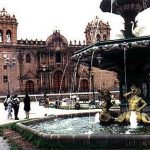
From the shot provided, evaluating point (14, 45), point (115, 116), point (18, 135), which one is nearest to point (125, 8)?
point (115, 116)

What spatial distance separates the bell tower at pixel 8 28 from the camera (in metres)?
61.6

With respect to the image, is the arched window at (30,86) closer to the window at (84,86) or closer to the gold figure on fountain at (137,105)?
the window at (84,86)

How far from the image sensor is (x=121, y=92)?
42.2 feet

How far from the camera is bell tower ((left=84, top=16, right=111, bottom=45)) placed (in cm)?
6769

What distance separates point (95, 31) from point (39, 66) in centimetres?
1049

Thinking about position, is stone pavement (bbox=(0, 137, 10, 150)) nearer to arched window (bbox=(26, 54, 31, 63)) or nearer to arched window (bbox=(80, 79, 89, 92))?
arched window (bbox=(26, 54, 31, 63))

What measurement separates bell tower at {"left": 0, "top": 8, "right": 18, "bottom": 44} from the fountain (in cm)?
4931

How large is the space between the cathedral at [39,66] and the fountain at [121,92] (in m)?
45.7

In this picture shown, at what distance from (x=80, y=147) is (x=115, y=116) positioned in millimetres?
3655

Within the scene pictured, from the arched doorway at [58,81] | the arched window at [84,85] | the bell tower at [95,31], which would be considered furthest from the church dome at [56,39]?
the arched window at [84,85]

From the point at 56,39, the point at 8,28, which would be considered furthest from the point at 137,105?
the point at 56,39

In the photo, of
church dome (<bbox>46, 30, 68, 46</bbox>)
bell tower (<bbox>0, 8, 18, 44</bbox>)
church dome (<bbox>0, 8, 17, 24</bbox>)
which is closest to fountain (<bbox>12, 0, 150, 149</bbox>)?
bell tower (<bbox>0, 8, 18, 44</bbox>)

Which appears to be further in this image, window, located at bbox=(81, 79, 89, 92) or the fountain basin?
window, located at bbox=(81, 79, 89, 92)

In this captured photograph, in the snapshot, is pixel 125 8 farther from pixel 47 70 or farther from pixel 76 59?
pixel 47 70
